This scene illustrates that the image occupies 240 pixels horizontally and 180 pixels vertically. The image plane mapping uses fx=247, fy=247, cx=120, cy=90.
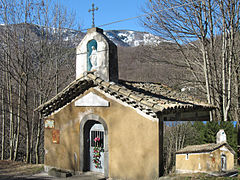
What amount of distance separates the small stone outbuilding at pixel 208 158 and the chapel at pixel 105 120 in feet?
2.34

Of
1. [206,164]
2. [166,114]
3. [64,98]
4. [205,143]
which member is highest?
[64,98]

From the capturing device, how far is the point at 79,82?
8.92 m

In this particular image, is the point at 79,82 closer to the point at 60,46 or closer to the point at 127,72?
the point at 60,46

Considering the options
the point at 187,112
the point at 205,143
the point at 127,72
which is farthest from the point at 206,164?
the point at 127,72

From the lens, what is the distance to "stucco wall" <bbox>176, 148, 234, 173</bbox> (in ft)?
21.1

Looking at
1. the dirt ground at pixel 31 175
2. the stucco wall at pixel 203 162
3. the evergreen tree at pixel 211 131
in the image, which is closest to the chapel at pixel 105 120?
the dirt ground at pixel 31 175

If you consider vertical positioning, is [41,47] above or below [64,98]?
above

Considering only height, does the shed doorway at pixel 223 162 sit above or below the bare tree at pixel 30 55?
below

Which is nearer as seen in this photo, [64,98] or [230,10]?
[230,10]

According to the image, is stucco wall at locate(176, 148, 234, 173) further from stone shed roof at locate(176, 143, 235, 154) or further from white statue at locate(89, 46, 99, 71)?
white statue at locate(89, 46, 99, 71)

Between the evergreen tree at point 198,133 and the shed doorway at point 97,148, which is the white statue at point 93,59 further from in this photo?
the evergreen tree at point 198,133

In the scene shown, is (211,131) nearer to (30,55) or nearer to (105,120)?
(105,120)

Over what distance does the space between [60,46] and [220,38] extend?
9601 mm

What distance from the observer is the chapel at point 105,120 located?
737 cm
